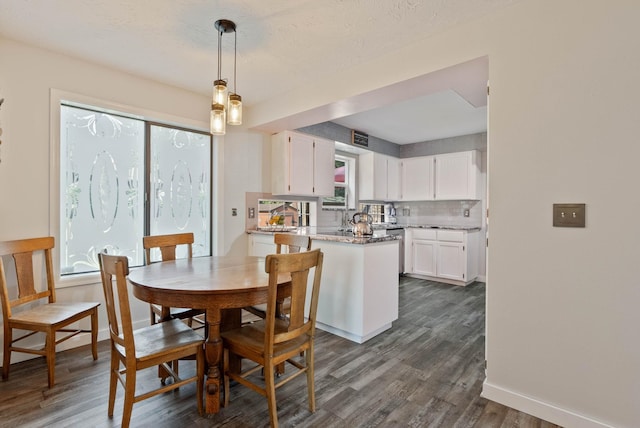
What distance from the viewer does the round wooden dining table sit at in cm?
161

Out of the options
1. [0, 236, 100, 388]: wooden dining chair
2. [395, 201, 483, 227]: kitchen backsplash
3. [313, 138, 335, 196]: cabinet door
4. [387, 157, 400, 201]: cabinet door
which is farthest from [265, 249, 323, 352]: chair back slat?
[395, 201, 483, 227]: kitchen backsplash

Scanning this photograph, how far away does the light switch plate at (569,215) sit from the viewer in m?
1.63

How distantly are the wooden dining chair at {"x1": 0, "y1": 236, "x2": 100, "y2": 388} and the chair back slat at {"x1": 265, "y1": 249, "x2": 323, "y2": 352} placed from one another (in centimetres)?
158

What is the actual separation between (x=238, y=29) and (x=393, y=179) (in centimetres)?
412

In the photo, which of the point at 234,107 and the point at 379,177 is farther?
the point at 379,177

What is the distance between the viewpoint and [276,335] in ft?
5.40

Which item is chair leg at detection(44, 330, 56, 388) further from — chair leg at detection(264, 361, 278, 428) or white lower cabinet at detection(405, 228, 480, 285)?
white lower cabinet at detection(405, 228, 480, 285)

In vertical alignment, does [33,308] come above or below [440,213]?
below

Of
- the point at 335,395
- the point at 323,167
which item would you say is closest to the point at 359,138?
the point at 323,167

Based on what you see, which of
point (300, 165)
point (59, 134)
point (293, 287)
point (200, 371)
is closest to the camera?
point (293, 287)

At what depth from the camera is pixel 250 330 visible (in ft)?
6.13

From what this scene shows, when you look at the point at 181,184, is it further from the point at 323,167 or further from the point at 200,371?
the point at 200,371

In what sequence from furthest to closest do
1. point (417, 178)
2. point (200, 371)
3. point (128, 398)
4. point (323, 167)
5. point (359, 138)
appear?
point (417, 178) → point (359, 138) → point (323, 167) → point (200, 371) → point (128, 398)

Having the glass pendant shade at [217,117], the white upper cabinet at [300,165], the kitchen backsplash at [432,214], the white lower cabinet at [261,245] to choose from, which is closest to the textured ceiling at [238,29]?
the glass pendant shade at [217,117]
